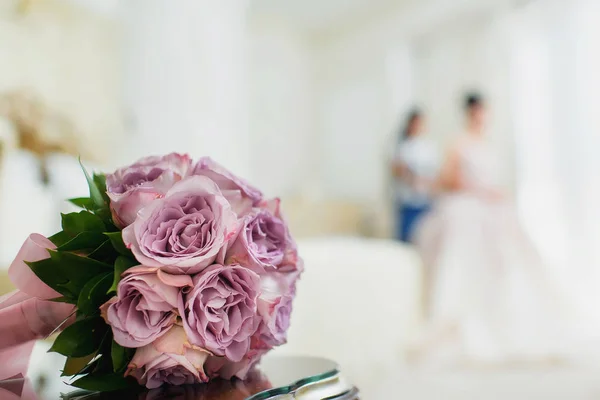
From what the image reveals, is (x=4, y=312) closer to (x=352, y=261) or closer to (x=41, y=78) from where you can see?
(x=41, y=78)

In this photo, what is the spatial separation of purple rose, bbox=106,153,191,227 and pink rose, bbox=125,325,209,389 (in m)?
0.11

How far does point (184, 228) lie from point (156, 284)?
2.2 inches

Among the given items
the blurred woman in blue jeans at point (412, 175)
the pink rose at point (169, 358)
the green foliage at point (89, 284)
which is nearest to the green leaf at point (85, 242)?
the green foliage at point (89, 284)

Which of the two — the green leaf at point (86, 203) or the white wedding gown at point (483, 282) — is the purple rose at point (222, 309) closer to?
the green leaf at point (86, 203)

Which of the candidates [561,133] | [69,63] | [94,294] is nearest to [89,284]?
[94,294]

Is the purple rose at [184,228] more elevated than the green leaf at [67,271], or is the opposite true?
the purple rose at [184,228]

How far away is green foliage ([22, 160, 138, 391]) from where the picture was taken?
1.70ft

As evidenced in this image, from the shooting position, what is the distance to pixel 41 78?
5.61ft

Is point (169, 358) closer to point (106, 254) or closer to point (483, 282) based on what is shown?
point (106, 254)

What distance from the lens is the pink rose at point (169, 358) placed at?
1.68 feet

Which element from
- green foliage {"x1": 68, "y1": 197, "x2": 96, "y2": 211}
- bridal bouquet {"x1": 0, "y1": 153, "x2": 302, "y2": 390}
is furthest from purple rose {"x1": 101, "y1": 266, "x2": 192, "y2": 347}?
green foliage {"x1": 68, "y1": 197, "x2": 96, "y2": 211}

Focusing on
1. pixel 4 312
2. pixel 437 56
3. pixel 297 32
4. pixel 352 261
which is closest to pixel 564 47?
pixel 437 56

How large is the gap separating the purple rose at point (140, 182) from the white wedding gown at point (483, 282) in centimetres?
284

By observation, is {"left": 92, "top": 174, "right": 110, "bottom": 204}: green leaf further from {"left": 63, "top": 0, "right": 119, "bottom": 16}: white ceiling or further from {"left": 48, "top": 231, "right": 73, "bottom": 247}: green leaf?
{"left": 63, "top": 0, "right": 119, "bottom": 16}: white ceiling
